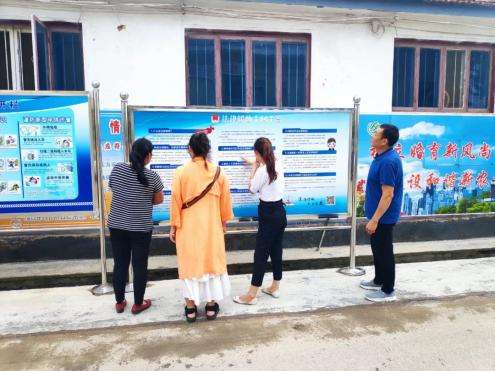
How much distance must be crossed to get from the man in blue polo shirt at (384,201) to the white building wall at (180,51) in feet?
7.38

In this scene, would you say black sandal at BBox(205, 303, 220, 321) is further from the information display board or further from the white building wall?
the white building wall

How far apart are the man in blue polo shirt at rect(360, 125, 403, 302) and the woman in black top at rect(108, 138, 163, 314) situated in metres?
1.93

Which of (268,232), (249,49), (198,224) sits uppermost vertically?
(249,49)

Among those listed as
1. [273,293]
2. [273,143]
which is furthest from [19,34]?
[273,293]

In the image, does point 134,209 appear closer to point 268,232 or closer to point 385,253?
point 268,232

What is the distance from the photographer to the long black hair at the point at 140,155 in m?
3.33

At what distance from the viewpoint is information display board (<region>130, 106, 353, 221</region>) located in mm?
3963

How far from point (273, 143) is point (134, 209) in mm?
1564

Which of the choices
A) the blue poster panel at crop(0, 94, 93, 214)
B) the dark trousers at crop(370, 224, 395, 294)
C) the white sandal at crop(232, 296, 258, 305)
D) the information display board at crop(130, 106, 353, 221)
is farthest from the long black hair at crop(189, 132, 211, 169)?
the dark trousers at crop(370, 224, 395, 294)

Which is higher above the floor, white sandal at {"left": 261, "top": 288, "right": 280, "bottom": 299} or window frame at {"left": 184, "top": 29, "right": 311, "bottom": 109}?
window frame at {"left": 184, "top": 29, "right": 311, "bottom": 109}

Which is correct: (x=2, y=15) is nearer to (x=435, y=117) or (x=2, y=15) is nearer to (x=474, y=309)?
(x=435, y=117)

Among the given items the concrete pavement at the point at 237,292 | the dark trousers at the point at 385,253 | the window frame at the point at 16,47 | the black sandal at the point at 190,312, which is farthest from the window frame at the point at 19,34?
the dark trousers at the point at 385,253

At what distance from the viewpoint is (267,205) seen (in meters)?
3.66

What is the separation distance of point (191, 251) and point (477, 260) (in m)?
3.91
